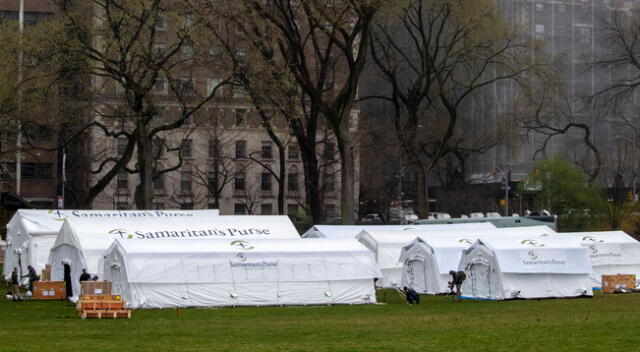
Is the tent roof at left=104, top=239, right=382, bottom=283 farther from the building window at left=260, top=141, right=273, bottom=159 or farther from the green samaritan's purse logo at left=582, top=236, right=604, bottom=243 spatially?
the building window at left=260, top=141, right=273, bottom=159

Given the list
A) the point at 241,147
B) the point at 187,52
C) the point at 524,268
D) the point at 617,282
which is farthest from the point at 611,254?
the point at 241,147

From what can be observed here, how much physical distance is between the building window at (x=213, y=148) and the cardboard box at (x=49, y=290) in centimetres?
3312

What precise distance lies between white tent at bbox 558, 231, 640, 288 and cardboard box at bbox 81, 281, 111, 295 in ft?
77.4

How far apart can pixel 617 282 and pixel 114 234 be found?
21748mm

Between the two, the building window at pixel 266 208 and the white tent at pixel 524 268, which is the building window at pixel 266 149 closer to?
the building window at pixel 266 208

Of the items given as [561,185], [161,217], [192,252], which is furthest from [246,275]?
[561,185]

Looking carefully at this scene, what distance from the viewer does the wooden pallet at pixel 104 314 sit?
28.1 metres

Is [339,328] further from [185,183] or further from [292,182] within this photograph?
[292,182]

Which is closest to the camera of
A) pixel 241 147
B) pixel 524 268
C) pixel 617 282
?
pixel 524 268

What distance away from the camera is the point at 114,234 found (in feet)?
123

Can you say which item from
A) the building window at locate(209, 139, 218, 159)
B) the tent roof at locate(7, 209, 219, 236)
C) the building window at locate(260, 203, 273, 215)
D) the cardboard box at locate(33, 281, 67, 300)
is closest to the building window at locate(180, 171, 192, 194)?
the building window at locate(209, 139, 218, 159)

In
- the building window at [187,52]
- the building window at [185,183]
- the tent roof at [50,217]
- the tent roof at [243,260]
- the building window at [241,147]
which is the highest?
the building window at [187,52]

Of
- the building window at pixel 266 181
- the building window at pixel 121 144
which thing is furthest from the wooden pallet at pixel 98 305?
the building window at pixel 266 181

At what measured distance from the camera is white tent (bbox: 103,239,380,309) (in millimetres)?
32406
